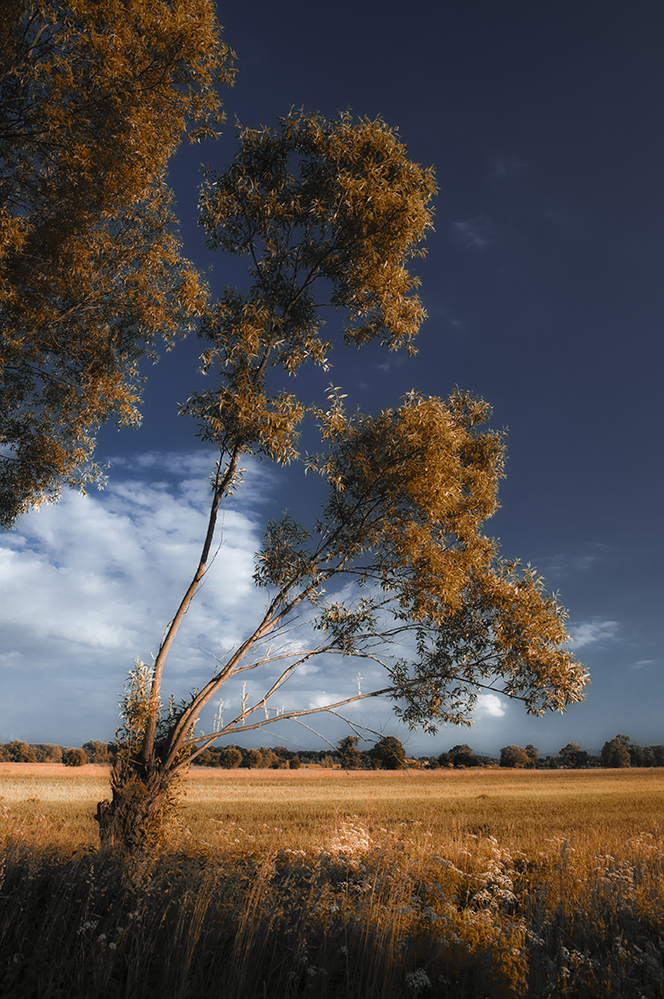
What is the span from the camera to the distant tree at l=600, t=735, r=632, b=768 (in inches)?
4540

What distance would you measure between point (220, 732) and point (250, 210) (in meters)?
12.0

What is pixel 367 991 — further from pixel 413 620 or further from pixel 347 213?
pixel 347 213

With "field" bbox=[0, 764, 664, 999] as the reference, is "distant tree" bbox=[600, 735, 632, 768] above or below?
below

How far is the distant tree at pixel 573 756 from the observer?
126 metres

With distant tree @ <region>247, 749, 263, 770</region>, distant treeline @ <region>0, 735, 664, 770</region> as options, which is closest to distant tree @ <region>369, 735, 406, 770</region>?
distant treeline @ <region>0, 735, 664, 770</region>

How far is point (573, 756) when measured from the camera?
128 meters

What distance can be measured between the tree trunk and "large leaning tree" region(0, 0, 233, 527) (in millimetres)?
8836

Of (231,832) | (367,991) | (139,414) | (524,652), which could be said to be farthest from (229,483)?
(231,832)

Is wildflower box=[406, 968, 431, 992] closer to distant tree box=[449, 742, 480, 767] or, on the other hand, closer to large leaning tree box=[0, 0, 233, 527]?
large leaning tree box=[0, 0, 233, 527]

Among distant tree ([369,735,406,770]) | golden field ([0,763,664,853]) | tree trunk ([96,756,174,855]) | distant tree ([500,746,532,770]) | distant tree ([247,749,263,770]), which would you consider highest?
distant tree ([369,735,406,770])

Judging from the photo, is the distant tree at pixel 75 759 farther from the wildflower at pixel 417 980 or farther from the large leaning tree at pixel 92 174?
the wildflower at pixel 417 980

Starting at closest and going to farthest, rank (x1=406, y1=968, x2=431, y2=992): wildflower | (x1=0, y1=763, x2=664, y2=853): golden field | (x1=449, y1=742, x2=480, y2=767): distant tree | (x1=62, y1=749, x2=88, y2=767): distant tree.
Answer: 1. (x1=406, y1=968, x2=431, y2=992): wildflower
2. (x1=0, y1=763, x2=664, y2=853): golden field
3. (x1=62, y1=749, x2=88, y2=767): distant tree
4. (x1=449, y1=742, x2=480, y2=767): distant tree

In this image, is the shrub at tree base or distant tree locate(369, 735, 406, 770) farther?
distant tree locate(369, 735, 406, 770)

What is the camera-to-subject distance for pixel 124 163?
1053cm
